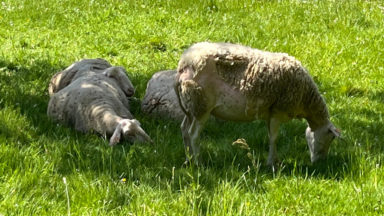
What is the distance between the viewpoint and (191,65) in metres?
5.49

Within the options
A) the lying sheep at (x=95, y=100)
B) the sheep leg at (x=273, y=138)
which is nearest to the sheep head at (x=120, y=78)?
the lying sheep at (x=95, y=100)

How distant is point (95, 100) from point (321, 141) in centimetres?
242

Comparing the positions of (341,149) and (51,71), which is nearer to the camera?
(341,149)

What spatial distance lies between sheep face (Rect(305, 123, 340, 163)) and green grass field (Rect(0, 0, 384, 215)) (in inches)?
4.4

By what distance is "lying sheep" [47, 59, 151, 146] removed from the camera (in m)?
6.37

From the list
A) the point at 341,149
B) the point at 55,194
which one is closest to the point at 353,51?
the point at 341,149

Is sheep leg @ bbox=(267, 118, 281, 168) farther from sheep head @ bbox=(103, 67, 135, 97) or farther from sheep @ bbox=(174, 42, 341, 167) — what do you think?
A: sheep head @ bbox=(103, 67, 135, 97)

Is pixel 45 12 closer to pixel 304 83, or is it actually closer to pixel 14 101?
pixel 14 101

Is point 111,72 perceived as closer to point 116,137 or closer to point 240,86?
point 116,137

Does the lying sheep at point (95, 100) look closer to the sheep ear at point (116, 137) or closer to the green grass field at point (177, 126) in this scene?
the sheep ear at point (116, 137)

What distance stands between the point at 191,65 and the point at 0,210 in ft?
6.75

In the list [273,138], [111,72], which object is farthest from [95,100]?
[273,138]

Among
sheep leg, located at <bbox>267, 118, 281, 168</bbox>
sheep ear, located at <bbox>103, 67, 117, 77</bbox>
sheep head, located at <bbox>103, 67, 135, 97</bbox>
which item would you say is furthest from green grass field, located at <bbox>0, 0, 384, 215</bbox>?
sheep ear, located at <bbox>103, 67, 117, 77</bbox>

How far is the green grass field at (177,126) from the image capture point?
463cm
